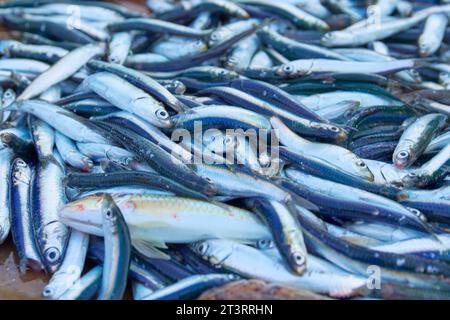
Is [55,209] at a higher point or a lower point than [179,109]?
lower

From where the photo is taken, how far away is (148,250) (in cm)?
375

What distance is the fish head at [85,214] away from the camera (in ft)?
12.5

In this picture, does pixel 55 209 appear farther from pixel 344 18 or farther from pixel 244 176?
pixel 344 18

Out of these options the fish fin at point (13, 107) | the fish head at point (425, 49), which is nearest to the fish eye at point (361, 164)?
the fish head at point (425, 49)

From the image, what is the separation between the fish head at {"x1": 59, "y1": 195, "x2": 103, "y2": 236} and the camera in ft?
12.5

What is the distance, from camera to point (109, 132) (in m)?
4.55

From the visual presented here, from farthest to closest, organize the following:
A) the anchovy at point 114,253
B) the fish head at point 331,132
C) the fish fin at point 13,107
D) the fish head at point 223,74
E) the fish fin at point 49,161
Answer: the fish head at point 223,74 < the fish fin at point 13,107 < the fish fin at point 49,161 < the fish head at point 331,132 < the anchovy at point 114,253

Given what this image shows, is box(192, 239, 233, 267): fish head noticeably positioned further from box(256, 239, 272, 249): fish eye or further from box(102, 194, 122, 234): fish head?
box(102, 194, 122, 234): fish head

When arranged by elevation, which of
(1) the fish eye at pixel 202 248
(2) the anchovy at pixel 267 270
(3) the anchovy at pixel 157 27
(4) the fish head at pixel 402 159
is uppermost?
(3) the anchovy at pixel 157 27

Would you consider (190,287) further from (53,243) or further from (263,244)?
(53,243)

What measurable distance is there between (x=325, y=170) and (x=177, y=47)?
2.49 meters

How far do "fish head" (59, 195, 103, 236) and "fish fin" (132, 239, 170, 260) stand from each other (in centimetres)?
27

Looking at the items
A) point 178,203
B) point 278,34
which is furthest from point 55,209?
point 278,34

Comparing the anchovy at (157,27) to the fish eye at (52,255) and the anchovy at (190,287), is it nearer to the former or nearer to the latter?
the fish eye at (52,255)
